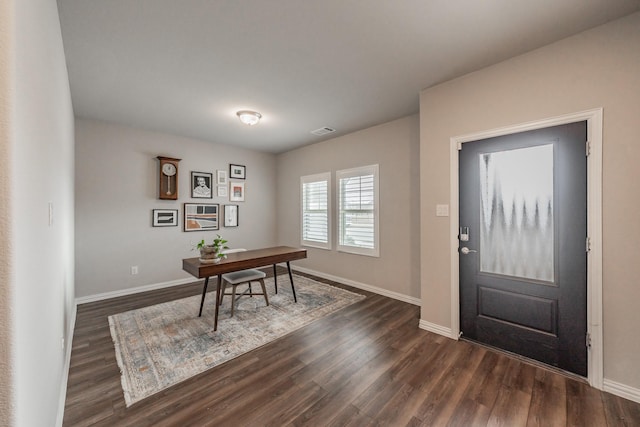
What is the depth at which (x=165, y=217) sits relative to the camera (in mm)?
4180

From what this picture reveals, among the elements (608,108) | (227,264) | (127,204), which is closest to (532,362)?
(608,108)

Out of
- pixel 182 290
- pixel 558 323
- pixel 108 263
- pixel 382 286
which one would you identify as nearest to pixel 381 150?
pixel 382 286

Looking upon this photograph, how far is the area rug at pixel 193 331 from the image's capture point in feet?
6.54

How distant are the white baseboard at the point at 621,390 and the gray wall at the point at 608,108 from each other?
0.02 m

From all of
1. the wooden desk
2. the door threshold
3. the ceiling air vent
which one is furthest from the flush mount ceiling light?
the door threshold

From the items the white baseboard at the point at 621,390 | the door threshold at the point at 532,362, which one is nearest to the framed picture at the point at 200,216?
the door threshold at the point at 532,362

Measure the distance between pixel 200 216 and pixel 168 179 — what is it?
2.64ft

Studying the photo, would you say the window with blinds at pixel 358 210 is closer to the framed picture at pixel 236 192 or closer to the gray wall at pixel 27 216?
the framed picture at pixel 236 192

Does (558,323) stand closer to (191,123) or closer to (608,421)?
(608,421)

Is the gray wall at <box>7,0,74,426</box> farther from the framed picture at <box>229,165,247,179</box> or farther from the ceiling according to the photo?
the framed picture at <box>229,165,247,179</box>

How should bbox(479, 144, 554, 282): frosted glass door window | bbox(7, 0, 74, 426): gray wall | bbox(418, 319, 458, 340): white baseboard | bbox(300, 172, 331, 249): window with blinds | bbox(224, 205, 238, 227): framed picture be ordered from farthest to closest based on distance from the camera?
bbox(224, 205, 238, 227): framed picture
bbox(300, 172, 331, 249): window with blinds
bbox(418, 319, 458, 340): white baseboard
bbox(479, 144, 554, 282): frosted glass door window
bbox(7, 0, 74, 426): gray wall

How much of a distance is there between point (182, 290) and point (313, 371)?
2.83m

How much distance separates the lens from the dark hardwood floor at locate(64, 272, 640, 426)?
1573mm

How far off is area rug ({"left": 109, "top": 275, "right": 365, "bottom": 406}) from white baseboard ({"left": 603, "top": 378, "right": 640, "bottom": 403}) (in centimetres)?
230
